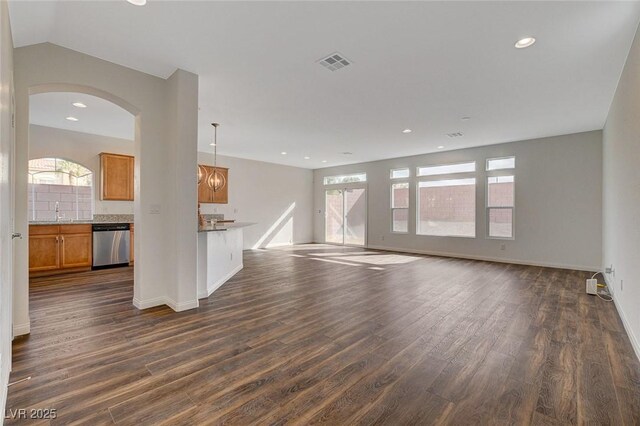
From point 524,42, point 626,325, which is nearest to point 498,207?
point 626,325

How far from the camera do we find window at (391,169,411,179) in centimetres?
858

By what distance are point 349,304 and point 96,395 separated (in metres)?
2.57

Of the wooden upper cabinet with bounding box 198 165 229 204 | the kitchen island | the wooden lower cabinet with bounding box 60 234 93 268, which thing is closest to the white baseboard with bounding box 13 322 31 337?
the kitchen island

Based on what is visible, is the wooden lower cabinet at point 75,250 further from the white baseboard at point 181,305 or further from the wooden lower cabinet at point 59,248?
the white baseboard at point 181,305

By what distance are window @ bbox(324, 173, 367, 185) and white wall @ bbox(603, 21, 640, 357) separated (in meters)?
6.36

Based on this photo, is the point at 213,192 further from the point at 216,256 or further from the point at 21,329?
the point at 21,329

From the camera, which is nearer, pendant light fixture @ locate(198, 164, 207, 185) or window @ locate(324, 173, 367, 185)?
pendant light fixture @ locate(198, 164, 207, 185)

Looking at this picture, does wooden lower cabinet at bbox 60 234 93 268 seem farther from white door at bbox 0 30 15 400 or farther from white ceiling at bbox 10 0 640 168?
white door at bbox 0 30 15 400

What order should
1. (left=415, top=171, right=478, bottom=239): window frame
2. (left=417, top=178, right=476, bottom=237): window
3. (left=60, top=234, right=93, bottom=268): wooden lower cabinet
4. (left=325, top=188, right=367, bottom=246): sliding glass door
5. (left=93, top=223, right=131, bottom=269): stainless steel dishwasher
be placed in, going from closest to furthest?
(left=60, top=234, right=93, bottom=268): wooden lower cabinet → (left=93, top=223, right=131, bottom=269): stainless steel dishwasher → (left=415, top=171, right=478, bottom=239): window frame → (left=417, top=178, right=476, bottom=237): window → (left=325, top=188, right=367, bottom=246): sliding glass door

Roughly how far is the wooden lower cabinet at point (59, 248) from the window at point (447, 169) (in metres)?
7.96

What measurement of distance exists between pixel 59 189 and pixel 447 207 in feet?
29.1

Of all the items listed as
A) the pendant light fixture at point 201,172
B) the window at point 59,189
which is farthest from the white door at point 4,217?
the window at point 59,189

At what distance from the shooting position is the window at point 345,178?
976 centimetres

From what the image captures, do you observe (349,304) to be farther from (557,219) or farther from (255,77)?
(557,219)
